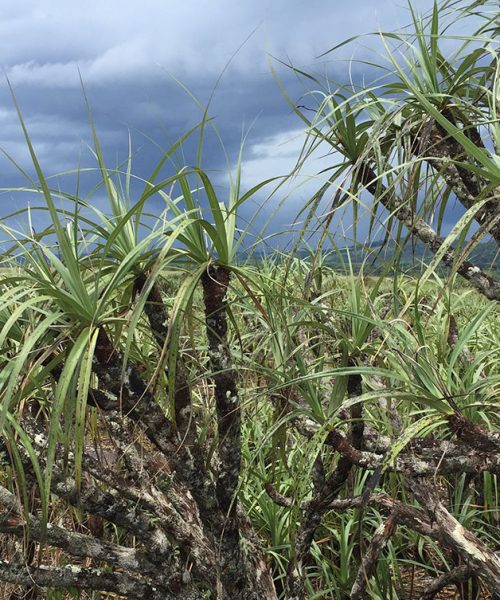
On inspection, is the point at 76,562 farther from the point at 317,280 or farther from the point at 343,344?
the point at 343,344

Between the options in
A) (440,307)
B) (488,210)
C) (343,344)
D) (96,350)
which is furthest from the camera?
(440,307)

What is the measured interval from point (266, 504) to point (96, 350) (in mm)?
1927

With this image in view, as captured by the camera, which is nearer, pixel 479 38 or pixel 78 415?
pixel 78 415

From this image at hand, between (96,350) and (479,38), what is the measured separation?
1.47 metres

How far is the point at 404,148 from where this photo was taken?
2.32m

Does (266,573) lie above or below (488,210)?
below

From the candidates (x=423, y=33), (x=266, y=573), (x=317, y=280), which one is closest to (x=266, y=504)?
(x=266, y=573)

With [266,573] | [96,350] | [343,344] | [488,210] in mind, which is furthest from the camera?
[266,573]

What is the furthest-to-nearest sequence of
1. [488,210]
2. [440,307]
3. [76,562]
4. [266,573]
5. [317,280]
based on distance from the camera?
[440,307] < [76,562] < [317,280] < [266,573] < [488,210]

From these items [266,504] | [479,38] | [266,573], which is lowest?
[266,504]

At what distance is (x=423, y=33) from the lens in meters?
2.15

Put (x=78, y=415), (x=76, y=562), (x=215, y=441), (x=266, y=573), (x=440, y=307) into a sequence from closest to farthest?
(x=78, y=415), (x=215, y=441), (x=266, y=573), (x=76, y=562), (x=440, y=307)

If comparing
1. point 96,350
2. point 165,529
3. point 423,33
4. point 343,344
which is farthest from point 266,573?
point 423,33

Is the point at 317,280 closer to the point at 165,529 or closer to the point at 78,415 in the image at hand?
the point at 165,529
